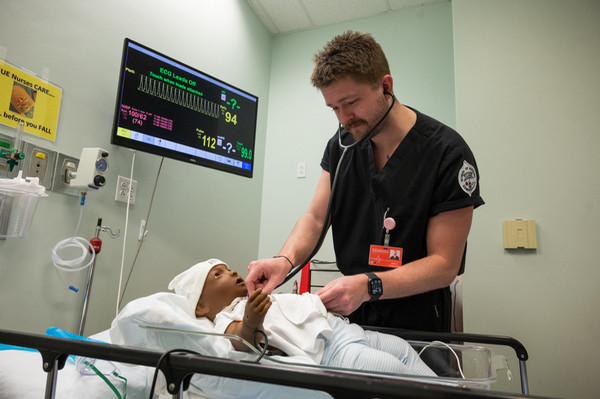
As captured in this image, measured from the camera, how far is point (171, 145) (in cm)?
186

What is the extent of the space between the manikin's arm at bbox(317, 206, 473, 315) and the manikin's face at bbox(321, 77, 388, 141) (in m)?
0.38

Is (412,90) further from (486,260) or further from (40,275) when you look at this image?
(40,275)

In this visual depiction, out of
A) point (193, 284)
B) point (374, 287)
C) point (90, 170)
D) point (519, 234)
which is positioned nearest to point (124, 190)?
point (90, 170)

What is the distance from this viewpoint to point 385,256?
1273mm

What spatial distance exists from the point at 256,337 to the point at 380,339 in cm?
34

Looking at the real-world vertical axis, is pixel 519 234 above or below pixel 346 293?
above

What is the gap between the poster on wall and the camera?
1372 mm

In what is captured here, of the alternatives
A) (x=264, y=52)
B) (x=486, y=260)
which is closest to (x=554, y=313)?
(x=486, y=260)

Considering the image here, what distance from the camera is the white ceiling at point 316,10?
2.86 metres

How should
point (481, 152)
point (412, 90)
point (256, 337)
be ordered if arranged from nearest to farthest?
point (256, 337)
point (481, 152)
point (412, 90)

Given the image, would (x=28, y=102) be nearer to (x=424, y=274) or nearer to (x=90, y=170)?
(x=90, y=170)

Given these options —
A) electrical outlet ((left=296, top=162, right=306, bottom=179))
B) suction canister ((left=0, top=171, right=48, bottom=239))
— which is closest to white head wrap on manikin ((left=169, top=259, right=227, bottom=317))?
suction canister ((left=0, top=171, right=48, bottom=239))

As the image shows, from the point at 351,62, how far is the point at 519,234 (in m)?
1.27

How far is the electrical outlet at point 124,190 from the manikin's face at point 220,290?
731 mm
